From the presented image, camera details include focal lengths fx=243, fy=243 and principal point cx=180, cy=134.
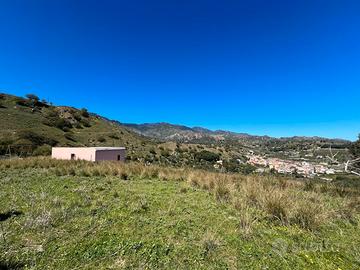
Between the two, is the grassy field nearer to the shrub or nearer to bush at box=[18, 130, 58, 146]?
bush at box=[18, 130, 58, 146]

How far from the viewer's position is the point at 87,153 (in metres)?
19.4

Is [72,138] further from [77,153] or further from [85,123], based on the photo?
[77,153]

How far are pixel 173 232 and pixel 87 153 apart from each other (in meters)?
17.2

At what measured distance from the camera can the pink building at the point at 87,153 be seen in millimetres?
19062

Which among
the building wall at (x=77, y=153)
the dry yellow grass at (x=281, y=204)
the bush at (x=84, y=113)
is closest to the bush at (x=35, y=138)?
the building wall at (x=77, y=153)

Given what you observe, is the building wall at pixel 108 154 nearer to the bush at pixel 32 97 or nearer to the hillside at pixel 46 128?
the hillside at pixel 46 128

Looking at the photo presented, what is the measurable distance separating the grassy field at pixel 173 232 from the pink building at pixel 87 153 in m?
12.9

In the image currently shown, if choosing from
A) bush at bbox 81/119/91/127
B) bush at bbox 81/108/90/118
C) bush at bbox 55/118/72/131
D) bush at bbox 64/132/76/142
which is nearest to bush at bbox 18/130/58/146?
bush at bbox 64/132/76/142

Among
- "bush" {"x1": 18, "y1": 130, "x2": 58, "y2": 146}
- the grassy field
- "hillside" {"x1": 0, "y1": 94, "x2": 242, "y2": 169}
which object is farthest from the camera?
"bush" {"x1": 18, "y1": 130, "x2": 58, "y2": 146}

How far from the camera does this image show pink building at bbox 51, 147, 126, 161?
19062 mm

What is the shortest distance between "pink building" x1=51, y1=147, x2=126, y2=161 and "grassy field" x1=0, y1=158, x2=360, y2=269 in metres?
12.9

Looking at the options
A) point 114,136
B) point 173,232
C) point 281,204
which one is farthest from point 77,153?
point 114,136

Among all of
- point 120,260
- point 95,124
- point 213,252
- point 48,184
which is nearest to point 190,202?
point 213,252

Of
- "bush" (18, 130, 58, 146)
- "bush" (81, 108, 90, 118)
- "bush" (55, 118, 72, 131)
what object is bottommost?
→ "bush" (18, 130, 58, 146)
